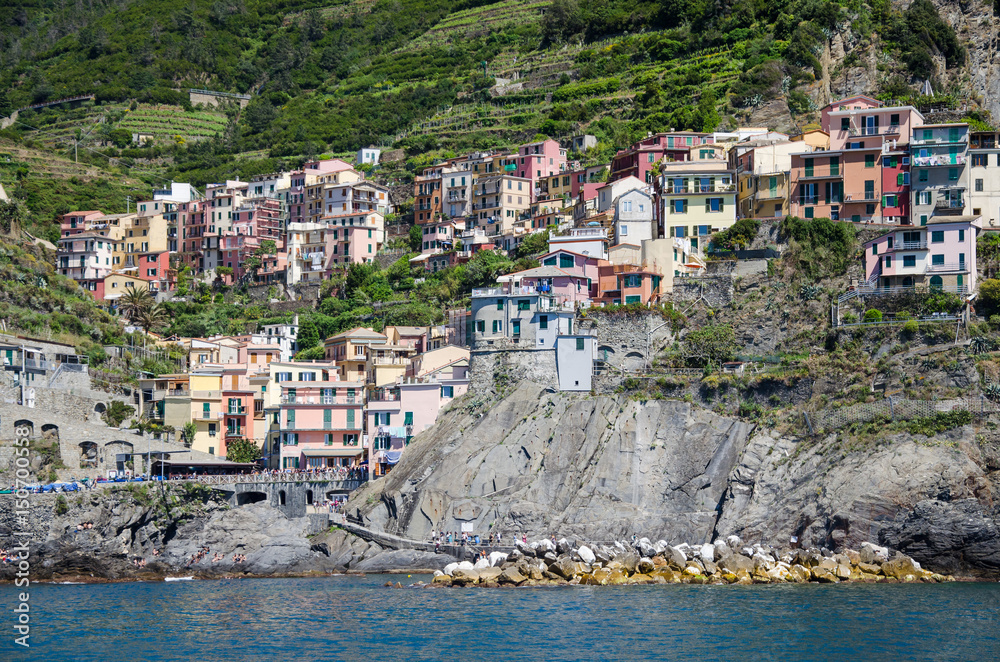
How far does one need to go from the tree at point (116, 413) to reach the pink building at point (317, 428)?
10.6 m

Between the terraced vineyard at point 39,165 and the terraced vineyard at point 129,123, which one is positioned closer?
the terraced vineyard at point 39,165

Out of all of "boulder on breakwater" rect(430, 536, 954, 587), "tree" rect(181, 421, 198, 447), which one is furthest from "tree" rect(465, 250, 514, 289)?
"boulder on breakwater" rect(430, 536, 954, 587)

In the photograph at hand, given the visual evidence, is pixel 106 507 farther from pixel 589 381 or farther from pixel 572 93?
pixel 572 93

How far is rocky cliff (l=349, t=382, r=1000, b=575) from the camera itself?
59.2 metres

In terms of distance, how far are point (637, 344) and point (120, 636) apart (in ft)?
114

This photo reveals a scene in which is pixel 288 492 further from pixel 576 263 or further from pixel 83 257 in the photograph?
pixel 83 257

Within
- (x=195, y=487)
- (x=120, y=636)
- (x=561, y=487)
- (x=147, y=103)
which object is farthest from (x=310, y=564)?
(x=147, y=103)

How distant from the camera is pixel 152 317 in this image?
4003 inches

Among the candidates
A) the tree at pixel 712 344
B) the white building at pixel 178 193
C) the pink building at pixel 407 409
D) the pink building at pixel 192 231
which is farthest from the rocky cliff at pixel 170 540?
the white building at pixel 178 193

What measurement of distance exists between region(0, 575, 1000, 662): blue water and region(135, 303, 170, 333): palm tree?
41.4 meters

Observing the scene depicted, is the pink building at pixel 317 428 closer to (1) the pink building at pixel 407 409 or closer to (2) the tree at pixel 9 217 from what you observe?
(1) the pink building at pixel 407 409

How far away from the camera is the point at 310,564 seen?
6906cm

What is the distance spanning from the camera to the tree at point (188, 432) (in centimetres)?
8375

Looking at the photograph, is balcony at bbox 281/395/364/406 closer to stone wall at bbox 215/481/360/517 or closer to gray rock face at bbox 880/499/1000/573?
stone wall at bbox 215/481/360/517
